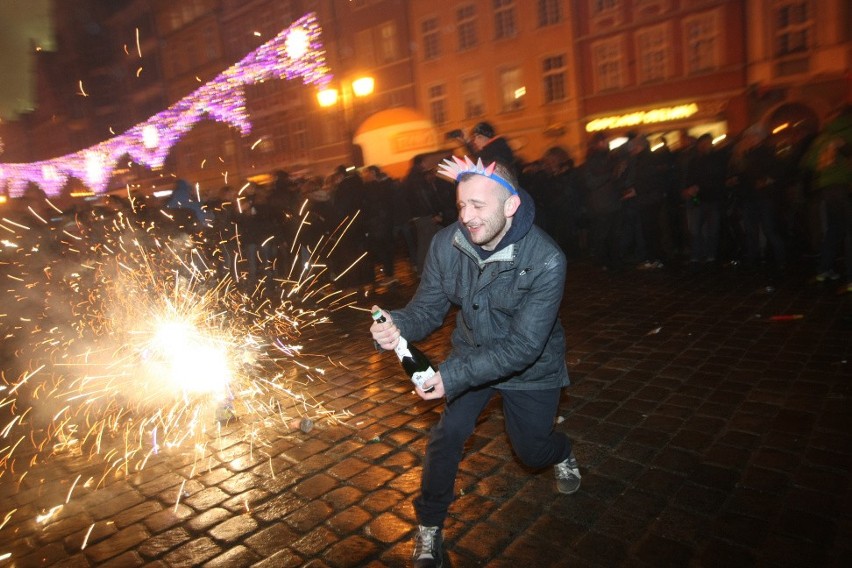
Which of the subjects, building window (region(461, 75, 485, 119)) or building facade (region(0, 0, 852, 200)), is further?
building window (region(461, 75, 485, 119))

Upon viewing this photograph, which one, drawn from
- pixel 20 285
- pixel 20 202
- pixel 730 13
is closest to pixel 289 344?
pixel 20 285

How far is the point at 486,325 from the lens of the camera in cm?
281

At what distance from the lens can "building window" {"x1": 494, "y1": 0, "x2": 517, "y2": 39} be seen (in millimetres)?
25812

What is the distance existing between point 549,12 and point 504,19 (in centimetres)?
247

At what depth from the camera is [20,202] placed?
1181 cm

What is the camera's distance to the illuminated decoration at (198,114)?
2205 cm

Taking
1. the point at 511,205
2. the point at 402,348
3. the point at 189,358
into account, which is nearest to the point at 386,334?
the point at 402,348

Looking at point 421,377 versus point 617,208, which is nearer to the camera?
point 421,377

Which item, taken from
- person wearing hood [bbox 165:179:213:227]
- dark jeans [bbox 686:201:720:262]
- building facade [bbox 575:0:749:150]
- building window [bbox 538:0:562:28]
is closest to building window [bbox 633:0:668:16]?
building facade [bbox 575:0:749:150]

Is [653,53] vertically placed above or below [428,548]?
above

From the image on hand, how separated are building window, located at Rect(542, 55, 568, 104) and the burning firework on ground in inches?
720

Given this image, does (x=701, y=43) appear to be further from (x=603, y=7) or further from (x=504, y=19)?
(x=504, y=19)

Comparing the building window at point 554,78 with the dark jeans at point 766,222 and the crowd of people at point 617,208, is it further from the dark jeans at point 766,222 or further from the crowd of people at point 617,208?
the dark jeans at point 766,222

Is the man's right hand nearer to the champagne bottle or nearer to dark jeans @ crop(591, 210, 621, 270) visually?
the champagne bottle
